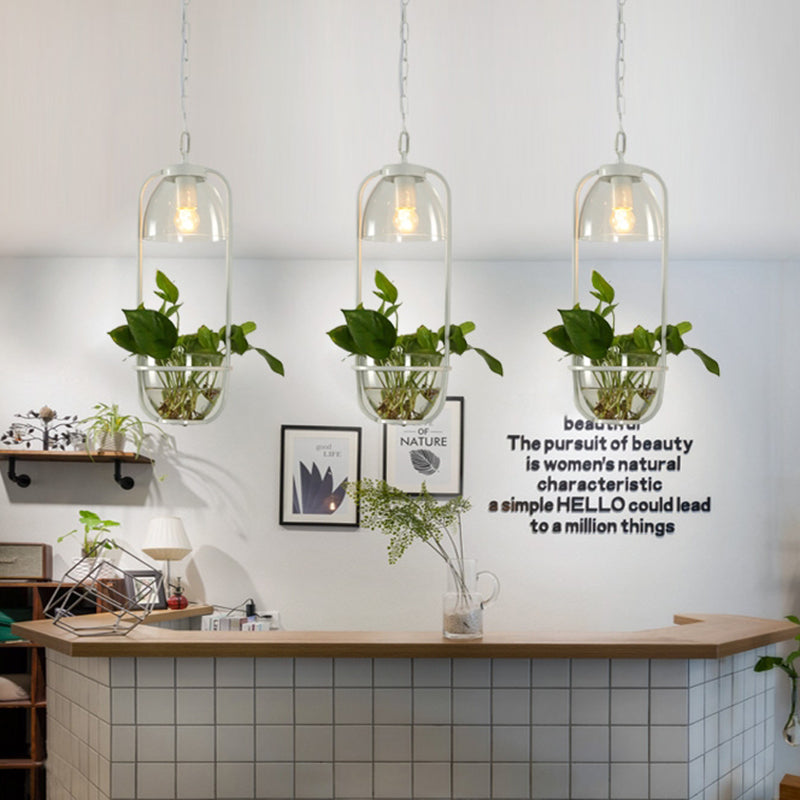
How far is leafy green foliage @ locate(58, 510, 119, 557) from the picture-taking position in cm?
487

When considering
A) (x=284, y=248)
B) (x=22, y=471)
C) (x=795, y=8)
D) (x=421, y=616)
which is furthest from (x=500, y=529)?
(x=795, y=8)

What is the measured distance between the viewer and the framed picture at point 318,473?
512cm

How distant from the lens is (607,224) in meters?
2.04

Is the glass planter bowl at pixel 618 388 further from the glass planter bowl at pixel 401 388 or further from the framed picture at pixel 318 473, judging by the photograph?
the framed picture at pixel 318 473

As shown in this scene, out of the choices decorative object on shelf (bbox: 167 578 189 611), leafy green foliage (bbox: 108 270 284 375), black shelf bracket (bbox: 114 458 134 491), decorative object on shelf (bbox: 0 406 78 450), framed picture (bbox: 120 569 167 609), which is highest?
leafy green foliage (bbox: 108 270 284 375)

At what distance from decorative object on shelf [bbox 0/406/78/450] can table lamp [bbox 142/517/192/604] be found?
2.23 ft

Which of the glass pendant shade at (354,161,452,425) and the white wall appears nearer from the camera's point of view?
the glass pendant shade at (354,161,452,425)

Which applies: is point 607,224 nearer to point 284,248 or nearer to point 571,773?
point 571,773

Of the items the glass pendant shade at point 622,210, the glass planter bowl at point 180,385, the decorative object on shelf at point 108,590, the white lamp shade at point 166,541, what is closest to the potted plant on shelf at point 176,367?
the glass planter bowl at point 180,385

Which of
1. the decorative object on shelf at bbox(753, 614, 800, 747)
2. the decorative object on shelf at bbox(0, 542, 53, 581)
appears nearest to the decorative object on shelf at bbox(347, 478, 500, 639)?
the decorative object on shelf at bbox(753, 614, 800, 747)

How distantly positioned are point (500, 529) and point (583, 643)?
2136mm

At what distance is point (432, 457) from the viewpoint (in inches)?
202

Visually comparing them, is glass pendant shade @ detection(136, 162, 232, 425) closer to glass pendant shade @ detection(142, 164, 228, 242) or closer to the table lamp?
glass pendant shade @ detection(142, 164, 228, 242)

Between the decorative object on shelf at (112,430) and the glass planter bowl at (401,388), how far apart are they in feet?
10.5
